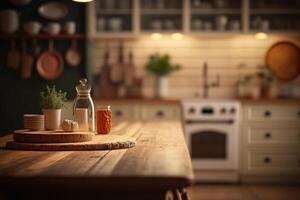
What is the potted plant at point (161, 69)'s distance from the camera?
5941 mm

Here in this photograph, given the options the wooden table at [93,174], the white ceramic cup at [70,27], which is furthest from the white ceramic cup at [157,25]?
the wooden table at [93,174]

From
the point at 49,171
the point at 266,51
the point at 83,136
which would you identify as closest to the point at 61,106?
the point at 83,136

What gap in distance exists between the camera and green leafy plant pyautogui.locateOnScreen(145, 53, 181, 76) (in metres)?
5.94

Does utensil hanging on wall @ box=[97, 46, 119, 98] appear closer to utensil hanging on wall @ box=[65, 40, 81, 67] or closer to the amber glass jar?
utensil hanging on wall @ box=[65, 40, 81, 67]

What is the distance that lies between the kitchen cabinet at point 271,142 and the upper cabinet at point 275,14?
97 cm

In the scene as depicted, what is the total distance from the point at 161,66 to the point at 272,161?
1.60 m

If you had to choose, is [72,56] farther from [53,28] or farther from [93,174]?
[93,174]

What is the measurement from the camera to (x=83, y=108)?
2.64 meters

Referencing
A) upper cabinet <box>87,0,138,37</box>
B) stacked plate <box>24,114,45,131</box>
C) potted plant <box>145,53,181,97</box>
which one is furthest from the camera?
potted plant <box>145,53,181,97</box>

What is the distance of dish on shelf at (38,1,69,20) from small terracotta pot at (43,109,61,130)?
3.56 meters

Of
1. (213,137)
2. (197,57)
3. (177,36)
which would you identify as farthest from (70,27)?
(213,137)

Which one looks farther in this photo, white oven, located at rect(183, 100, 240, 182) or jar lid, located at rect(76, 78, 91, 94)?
white oven, located at rect(183, 100, 240, 182)

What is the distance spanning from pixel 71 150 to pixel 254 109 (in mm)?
3557

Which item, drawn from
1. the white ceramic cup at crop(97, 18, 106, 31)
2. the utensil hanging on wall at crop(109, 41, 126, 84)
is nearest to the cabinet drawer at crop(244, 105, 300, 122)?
the utensil hanging on wall at crop(109, 41, 126, 84)
